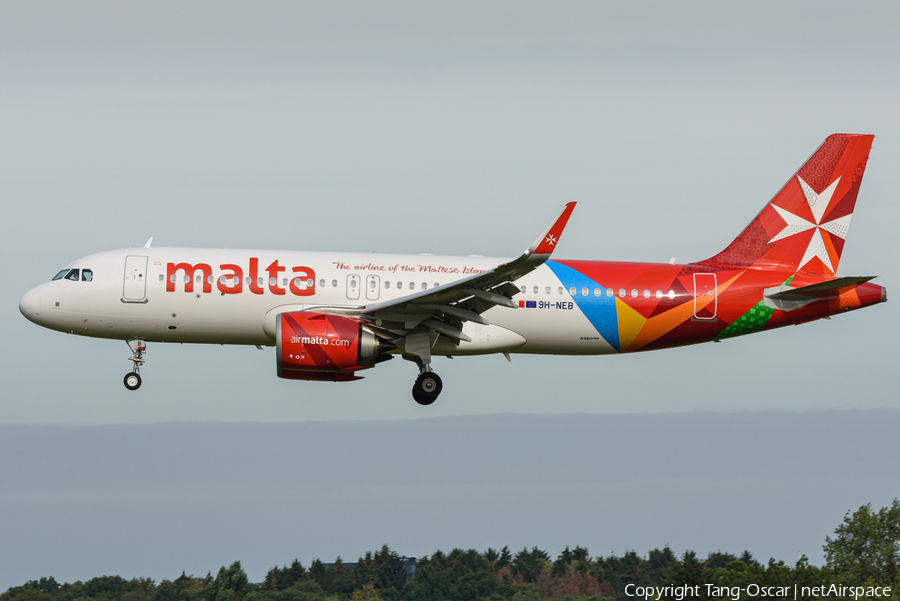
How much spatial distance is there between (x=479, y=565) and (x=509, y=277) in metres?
91.2

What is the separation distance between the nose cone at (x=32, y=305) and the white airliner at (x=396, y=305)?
0.04m

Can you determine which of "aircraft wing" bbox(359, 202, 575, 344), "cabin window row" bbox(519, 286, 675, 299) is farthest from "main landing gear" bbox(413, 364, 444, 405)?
"cabin window row" bbox(519, 286, 675, 299)

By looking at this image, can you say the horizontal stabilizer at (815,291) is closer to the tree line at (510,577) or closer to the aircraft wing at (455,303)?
the aircraft wing at (455,303)

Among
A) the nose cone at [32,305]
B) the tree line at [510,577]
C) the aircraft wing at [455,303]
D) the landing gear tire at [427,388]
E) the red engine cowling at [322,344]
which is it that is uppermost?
the nose cone at [32,305]

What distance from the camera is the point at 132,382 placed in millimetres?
27312

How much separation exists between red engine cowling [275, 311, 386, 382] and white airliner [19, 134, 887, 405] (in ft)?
0.10

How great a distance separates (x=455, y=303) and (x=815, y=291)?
11.2 meters

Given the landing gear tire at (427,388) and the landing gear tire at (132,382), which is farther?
the landing gear tire at (132,382)

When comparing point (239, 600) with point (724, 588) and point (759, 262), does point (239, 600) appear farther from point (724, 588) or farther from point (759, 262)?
point (759, 262)

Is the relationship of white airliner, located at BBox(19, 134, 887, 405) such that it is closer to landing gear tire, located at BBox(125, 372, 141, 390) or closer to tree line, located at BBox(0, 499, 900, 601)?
landing gear tire, located at BBox(125, 372, 141, 390)

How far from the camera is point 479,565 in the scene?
108938 mm

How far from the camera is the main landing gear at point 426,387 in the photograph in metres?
26.9

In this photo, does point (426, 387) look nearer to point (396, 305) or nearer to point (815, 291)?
point (396, 305)

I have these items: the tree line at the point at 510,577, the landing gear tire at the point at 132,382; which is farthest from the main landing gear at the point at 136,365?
the tree line at the point at 510,577
